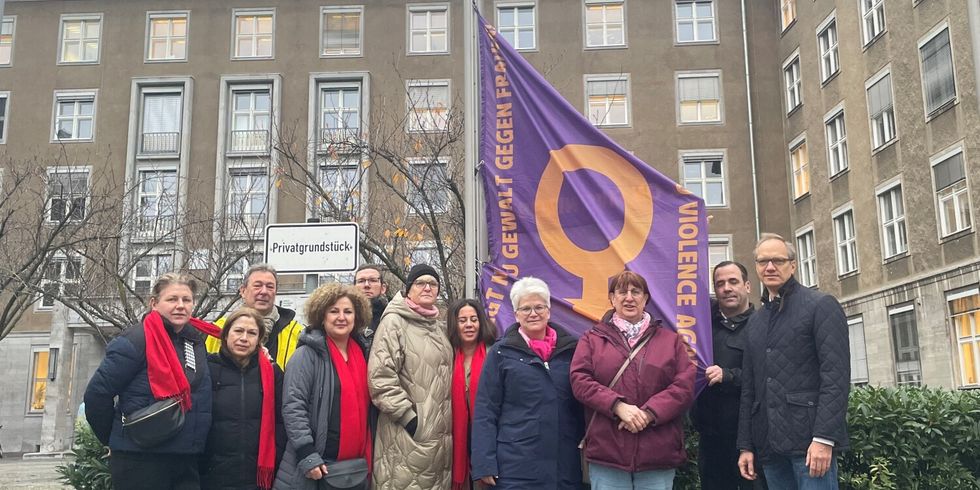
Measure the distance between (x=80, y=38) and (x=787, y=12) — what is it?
29.2 metres

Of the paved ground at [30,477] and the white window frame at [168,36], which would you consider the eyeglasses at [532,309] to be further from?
the white window frame at [168,36]

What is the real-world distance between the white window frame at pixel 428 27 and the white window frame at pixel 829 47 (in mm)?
14187

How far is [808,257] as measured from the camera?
104 feet

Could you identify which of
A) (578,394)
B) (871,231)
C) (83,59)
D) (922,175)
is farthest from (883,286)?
(83,59)

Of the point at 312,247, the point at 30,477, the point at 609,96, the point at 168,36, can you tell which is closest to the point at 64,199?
the point at 30,477

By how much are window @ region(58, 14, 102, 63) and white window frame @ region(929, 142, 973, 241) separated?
31694 mm

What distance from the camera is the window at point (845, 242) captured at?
28531mm

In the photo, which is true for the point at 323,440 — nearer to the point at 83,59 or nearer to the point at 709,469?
the point at 709,469

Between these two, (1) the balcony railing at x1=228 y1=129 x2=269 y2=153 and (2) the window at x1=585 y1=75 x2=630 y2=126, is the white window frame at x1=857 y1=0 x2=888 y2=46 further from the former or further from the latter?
(1) the balcony railing at x1=228 y1=129 x2=269 y2=153

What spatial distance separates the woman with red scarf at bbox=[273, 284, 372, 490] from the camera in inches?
207

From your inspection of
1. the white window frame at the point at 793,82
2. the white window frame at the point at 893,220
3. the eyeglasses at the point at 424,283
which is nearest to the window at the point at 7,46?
the white window frame at the point at 793,82

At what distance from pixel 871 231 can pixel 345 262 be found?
23232 mm

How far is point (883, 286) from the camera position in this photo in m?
26.2

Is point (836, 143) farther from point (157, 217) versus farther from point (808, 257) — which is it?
point (157, 217)
